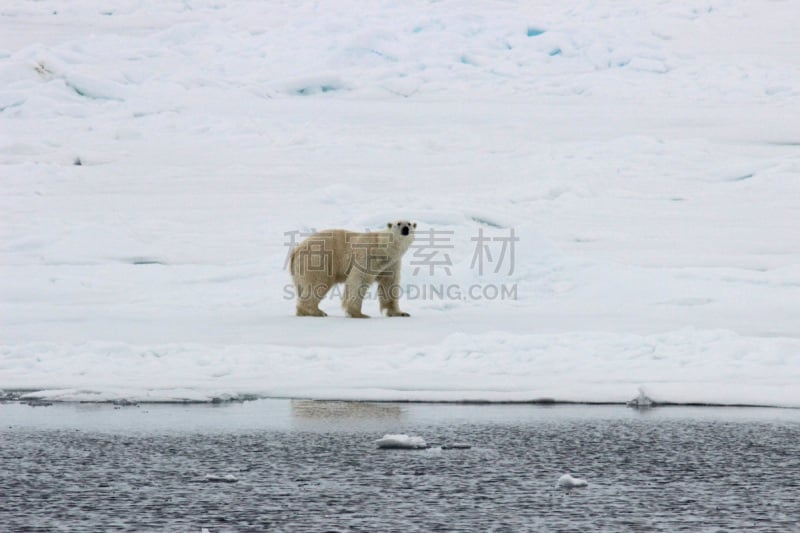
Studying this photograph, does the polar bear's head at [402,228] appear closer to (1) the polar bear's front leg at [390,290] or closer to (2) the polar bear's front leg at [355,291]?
(1) the polar bear's front leg at [390,290]

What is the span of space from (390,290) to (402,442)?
216 inches

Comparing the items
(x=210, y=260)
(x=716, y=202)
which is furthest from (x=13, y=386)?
(x=716, y=202)

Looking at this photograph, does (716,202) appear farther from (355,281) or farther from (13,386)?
(13,386)

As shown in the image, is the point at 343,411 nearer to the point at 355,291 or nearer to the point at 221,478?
the point at 221,478

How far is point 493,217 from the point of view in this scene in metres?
17.4

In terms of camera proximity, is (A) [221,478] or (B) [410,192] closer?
(A) [221,478]

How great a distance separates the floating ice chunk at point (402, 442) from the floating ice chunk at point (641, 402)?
2.24 m

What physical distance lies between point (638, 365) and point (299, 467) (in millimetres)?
4002

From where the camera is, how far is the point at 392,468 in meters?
6.40

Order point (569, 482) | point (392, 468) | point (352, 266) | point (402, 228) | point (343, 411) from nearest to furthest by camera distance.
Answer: point (569, 482) → point (392, 468) → point (343, 411) → point (402, 228) → point (352, 266)

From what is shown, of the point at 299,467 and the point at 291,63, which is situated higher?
the point at 291,63

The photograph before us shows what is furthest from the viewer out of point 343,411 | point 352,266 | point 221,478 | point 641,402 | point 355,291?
point 352,266

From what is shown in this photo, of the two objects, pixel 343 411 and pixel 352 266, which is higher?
pixel 352 266

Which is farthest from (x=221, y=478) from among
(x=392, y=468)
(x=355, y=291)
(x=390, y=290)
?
(x=390, y=290)
